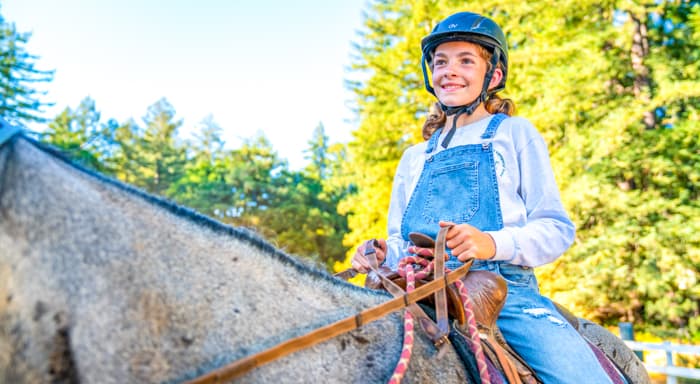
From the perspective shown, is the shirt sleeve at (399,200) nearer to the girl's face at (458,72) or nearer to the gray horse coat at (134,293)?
the girl's face at (458,72)

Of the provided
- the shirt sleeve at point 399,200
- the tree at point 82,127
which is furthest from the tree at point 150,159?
the shirt sleeve at point 399,200

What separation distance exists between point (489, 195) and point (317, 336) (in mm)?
1191

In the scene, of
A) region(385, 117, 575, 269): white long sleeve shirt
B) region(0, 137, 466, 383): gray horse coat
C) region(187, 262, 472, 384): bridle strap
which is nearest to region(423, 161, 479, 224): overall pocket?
region(385, 117, 575, 269): white long sleeve shirt

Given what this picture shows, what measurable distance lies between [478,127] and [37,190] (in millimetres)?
1942

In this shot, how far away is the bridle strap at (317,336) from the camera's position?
1014mm

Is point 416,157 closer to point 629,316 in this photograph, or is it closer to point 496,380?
point 496,380

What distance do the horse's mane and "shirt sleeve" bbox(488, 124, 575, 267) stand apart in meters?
0.76

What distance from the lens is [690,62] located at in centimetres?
1244

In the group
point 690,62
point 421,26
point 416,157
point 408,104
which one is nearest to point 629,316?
point 690,62

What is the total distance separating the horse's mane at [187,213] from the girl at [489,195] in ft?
2.09

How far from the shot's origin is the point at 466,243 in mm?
1749

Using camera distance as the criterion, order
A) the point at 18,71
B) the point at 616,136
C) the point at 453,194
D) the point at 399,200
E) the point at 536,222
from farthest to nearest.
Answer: the point at 18,71 → the point at 616,136 → the point at 399,200 → the point at 453,194 → the point at 536,222

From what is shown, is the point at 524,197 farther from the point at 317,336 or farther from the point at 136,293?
the point at 136,293

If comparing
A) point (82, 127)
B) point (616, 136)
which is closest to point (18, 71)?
point (82, 127)
